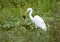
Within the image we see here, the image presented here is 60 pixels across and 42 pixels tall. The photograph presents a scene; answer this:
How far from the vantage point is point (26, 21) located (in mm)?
7566

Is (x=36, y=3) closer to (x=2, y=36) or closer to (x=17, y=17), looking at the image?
(x=17, y=17)

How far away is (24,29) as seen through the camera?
7043 millimetres

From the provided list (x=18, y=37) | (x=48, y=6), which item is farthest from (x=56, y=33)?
(x=48, y=6)

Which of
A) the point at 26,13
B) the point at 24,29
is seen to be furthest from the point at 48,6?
the point at 24,29

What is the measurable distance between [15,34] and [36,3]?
198 centimetres

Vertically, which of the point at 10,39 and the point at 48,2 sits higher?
the point at 48,2

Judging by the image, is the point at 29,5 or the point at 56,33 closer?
the point at 56,33

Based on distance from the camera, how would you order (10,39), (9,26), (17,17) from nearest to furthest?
(10,39) < (9,26) < (17,17)

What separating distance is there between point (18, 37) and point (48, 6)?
7.27 feet

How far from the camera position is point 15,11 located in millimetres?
8156

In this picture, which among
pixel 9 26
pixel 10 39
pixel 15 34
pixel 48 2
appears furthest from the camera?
pixel 48 2

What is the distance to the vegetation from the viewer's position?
639cm

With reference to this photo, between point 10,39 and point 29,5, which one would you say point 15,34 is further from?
point 29,5

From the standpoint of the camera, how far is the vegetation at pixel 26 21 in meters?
6.39
